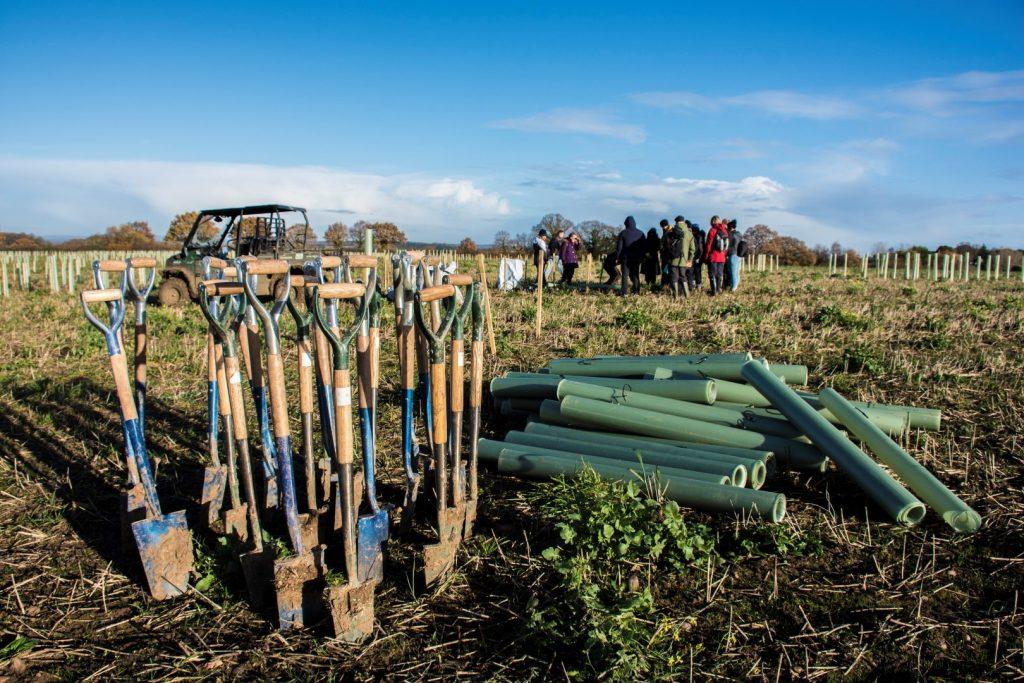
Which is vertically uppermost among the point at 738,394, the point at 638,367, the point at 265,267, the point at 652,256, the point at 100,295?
the point at 652,256

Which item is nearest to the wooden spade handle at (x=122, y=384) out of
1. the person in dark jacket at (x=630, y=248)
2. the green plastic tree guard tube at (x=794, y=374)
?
the green plastic tree guard tube at (x=794, y=374)

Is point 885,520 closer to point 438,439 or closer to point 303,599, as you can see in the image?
point 438,439

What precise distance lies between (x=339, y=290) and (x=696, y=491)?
2358 mm

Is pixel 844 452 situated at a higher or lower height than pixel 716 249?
lower

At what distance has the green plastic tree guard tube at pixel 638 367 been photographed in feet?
18.7

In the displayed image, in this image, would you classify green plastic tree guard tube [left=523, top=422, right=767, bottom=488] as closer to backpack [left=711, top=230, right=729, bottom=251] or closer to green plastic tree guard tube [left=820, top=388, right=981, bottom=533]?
green plastic tree guard tube [left=820, top=388, right=981, bottom=533]

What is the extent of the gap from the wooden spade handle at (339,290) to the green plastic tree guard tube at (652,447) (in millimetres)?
2326

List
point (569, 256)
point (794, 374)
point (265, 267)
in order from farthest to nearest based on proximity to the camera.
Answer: point (569, 256) < point (794, 374) < point (265, 267)

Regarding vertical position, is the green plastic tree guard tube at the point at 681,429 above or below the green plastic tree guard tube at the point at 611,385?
below

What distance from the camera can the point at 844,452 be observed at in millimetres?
4375

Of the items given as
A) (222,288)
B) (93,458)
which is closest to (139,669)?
(222,288)

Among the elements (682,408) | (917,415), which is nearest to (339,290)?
(682,408)

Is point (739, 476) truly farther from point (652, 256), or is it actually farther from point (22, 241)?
point (22, 241)

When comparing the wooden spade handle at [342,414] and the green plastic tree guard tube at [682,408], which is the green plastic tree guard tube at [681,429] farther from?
the wooden spade handle at [342,414]
